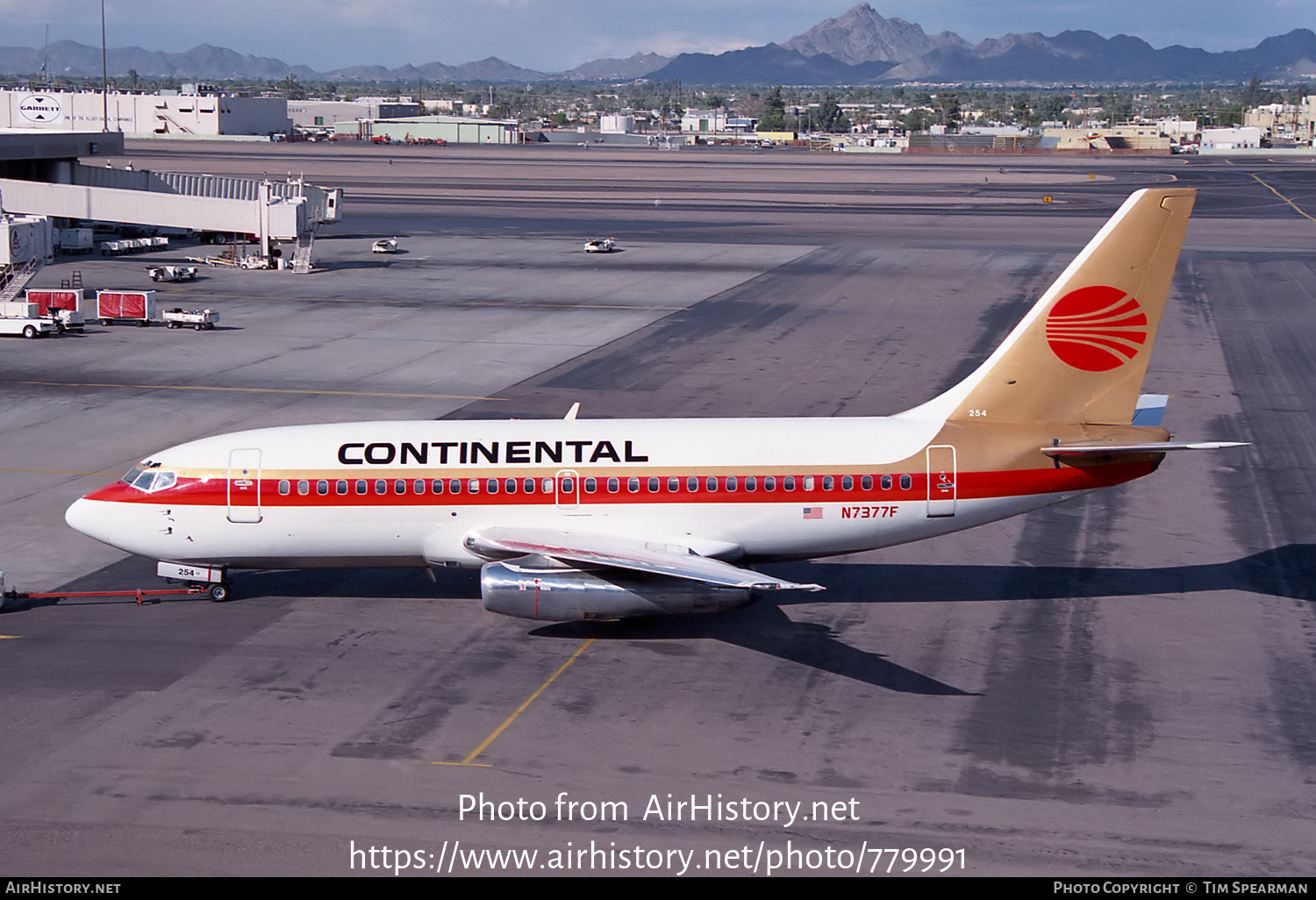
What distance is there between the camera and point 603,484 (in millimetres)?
29344

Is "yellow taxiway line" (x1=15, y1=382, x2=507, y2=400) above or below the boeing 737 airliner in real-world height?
below

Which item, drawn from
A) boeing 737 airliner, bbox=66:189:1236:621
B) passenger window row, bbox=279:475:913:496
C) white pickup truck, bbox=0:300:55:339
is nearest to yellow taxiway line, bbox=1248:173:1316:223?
boeing 737 airliner, bbox=66:189:1236:621

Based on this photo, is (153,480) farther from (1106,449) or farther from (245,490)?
(1106,449)

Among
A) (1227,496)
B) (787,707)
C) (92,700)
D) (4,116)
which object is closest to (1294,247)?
(1227,496)

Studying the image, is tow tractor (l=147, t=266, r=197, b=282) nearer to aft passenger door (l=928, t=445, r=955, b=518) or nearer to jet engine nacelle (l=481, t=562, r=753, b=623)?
jet engine nacelle (l=481, t=562, r=753, b=623)

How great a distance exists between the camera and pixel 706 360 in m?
61.7

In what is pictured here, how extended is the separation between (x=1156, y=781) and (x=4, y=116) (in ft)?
451

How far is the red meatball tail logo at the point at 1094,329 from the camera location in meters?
30.1

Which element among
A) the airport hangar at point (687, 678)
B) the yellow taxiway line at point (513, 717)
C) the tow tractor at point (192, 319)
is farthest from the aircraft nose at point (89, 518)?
the tow tractor at point (192, 319)

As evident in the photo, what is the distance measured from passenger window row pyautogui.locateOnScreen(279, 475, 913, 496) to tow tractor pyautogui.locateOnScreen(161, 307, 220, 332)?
4439cm

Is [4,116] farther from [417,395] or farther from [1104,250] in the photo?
[1104,250]

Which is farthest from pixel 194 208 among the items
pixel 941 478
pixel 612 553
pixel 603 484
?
pixel 941 478

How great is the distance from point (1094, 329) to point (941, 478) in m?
5.08

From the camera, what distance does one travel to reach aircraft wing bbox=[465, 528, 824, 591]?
26234 mm
